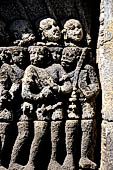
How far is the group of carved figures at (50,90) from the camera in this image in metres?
2.97

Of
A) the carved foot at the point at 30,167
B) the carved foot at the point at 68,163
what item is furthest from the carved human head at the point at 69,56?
the carved foot at the point at 30,167

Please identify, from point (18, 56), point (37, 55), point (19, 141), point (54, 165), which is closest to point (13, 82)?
point (18, 56)

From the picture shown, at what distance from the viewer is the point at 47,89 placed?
2.97m

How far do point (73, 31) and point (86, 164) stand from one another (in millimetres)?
1454

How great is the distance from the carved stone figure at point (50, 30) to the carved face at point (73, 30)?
0.11 m

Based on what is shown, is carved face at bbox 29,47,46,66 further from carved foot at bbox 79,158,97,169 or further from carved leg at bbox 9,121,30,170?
carved foot at bbox 79,158,97,169

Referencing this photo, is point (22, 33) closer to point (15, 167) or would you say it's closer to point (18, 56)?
point (18, 56)

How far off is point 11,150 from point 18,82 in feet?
2.43

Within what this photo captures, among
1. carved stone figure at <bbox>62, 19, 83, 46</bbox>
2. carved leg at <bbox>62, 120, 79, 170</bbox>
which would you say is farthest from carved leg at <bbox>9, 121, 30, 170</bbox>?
carved stone figure at <bbox>62, 19, 83, 46</bbox>

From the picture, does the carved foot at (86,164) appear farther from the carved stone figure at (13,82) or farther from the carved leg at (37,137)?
the carved stone figure at (13,82)

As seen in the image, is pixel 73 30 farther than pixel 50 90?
Yes

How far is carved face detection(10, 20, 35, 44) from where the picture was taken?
308cm

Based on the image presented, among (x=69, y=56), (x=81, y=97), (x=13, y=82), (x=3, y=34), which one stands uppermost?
(x=3, y=34)

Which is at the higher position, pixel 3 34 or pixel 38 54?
pixel 3 34
